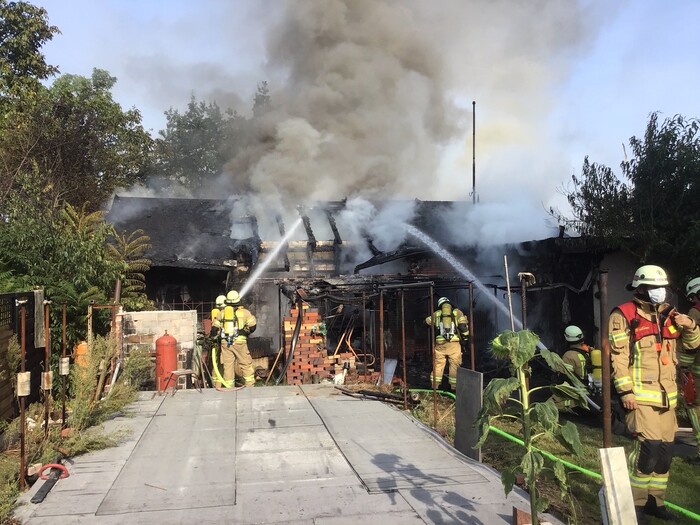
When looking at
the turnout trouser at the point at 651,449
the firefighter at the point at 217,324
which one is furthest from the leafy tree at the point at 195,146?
the turnout trouser at the point at 651,449

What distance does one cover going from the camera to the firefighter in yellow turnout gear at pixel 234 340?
8.81 m

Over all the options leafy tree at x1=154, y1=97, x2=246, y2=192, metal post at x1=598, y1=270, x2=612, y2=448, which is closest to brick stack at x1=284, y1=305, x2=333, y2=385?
metal post at x1=598, y1=270, x2=612, y2=448

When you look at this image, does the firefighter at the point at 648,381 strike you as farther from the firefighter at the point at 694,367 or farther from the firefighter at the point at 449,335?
the firefighter at the point at 449,335

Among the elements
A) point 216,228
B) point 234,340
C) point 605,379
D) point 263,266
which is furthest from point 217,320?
point 605,379

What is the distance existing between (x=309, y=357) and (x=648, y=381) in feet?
19.2

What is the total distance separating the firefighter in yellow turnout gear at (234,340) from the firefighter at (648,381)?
6.15m

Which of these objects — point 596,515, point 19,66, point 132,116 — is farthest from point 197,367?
point 132,116

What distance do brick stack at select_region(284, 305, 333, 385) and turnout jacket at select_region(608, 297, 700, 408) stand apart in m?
5.63

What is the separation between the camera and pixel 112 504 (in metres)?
3.79

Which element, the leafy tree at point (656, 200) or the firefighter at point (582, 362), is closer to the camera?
the firefighter at point (582, 362)

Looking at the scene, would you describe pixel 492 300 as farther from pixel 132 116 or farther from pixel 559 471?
pixel 132 116

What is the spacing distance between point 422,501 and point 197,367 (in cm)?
618

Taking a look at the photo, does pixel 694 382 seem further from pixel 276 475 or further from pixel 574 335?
pixel 276 475

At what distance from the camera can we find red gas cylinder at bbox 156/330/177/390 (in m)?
8.08
